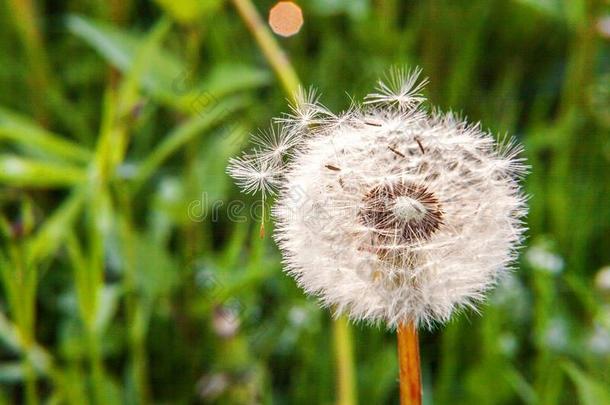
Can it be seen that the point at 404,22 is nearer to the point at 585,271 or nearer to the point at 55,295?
the point at 585,271

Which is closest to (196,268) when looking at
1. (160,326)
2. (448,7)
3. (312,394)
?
(160,326)

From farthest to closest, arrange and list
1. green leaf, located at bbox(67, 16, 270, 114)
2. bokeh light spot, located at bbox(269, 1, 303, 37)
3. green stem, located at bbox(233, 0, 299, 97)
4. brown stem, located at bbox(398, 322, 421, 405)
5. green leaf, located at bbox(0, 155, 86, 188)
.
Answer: bokeh light spot, located at bbox(269, 1, 303, 37)
green leaf, located at bbox(67, 16, 270, 114)
green leaf, located at bbox(0, 155, 86, 188)
green stem, located at bbox(233, 0, 299, 97)
brown stem, located at bbox(398, 322, 421, 405)

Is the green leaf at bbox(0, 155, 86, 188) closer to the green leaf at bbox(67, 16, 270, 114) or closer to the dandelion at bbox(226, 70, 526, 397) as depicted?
the green leaf at bbox(67, 16, 270, 114)

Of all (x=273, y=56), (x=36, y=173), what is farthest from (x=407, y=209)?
(x=36, y=173)

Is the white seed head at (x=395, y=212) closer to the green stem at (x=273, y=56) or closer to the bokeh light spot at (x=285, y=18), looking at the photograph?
the green stem at (x=273, y=56)

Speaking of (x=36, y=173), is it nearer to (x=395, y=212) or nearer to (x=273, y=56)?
(x=273, y=56)

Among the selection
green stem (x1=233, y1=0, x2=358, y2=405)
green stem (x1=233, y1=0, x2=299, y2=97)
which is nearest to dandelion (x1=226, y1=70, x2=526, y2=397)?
green stem (x1=233, y1=0, x2=358, y2=405)

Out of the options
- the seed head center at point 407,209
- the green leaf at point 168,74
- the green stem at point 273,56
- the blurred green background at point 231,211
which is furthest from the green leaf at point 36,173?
the seed head center at point 407,209
